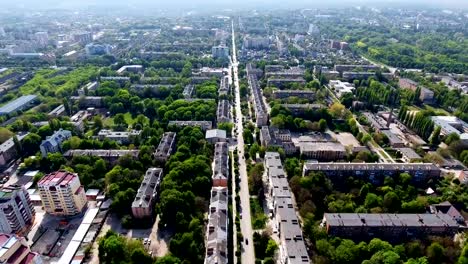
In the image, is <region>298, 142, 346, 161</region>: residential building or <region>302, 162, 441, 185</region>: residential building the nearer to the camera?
<region>302, 162, 441, 185</region>: residential building

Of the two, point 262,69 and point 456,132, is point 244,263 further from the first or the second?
point 262,69

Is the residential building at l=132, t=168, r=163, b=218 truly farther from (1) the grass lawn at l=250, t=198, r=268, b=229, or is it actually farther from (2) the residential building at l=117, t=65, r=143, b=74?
(2) the residential building at l=117, t=65, r=143, b=74

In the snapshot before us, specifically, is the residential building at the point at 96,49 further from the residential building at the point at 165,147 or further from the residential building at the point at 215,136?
the residential building at the point at 215,136

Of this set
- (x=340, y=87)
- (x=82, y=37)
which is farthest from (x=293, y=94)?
(x=82, y=37)

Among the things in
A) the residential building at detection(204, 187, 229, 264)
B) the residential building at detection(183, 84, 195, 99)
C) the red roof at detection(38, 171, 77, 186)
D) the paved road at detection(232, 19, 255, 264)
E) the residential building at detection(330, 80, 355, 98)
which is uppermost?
the red roof at detection(38, 171, 77, 186)

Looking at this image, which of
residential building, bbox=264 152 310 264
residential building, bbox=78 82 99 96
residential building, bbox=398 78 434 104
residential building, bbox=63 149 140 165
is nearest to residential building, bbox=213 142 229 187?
residential building, bbox=264 152 310 264

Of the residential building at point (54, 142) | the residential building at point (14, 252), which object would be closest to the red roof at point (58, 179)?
the residential building at point (14, 252)

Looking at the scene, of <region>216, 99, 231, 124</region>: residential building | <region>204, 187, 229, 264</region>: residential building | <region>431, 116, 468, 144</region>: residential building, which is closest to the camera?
<region>204, 187, 229, 264</region>: residential building

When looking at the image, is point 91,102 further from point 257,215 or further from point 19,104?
point 257,215
